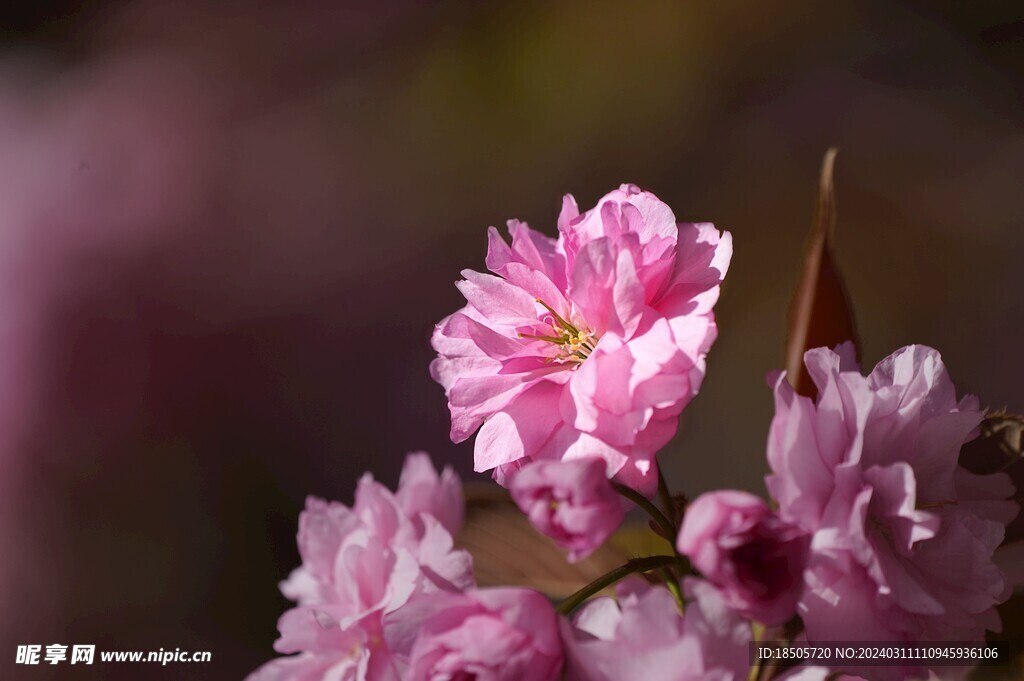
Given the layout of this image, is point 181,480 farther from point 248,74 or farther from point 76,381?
point 248,74

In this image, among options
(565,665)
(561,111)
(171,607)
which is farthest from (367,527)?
(561,111)

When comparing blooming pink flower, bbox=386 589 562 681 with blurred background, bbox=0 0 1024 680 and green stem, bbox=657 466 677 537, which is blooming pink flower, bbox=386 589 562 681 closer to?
green stem, bbox=657 466 677 537

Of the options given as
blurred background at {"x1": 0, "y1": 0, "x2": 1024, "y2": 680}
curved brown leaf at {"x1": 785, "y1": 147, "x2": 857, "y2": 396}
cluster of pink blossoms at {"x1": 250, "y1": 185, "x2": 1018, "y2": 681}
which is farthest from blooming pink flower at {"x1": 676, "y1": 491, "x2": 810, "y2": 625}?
blurred background at {"x1": 0, "y1": 0, "x2": 1024, "y2": 680}

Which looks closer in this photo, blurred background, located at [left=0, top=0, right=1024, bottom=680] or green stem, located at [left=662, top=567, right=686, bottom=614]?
green stem, located at [left=662, top=567, right=686, bottom=614]

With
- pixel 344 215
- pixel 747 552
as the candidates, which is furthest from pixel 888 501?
pixel 344 215

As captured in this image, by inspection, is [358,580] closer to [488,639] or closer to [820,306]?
[488,639]

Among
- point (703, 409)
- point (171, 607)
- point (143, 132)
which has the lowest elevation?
point (171, 607)
